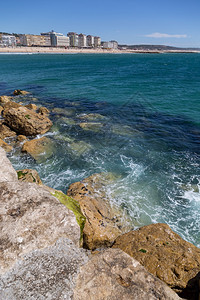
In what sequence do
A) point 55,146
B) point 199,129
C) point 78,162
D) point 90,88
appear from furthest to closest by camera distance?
point 90,88, point 199,129, point 55,146, point 78,162

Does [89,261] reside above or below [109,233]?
above

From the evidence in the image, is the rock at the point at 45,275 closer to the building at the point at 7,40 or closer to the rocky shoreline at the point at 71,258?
the rocky shoreline at the point at 71,258

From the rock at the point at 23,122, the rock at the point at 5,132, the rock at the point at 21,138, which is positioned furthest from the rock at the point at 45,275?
the rock at the point at 5,132

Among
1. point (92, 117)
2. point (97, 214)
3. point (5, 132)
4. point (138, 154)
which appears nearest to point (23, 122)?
point (5, 132)

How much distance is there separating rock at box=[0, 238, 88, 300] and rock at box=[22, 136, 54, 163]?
31.5 ft

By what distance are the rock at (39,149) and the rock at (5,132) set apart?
3132 millimetres

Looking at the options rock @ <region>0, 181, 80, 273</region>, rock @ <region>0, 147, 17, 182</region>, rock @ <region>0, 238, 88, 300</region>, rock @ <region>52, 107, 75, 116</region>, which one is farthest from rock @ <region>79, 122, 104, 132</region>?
rock @ <region>0, 238, 88, 300</region>

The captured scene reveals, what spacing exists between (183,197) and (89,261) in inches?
301

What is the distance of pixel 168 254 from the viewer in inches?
218

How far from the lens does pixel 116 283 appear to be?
Answer: 11.7 ft

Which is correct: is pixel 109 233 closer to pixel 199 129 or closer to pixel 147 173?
pixel 147 173

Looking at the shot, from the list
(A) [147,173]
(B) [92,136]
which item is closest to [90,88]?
(B) [92,136]

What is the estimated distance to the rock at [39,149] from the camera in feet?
43.5

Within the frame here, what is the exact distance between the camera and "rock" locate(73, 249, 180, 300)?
3.37 m
